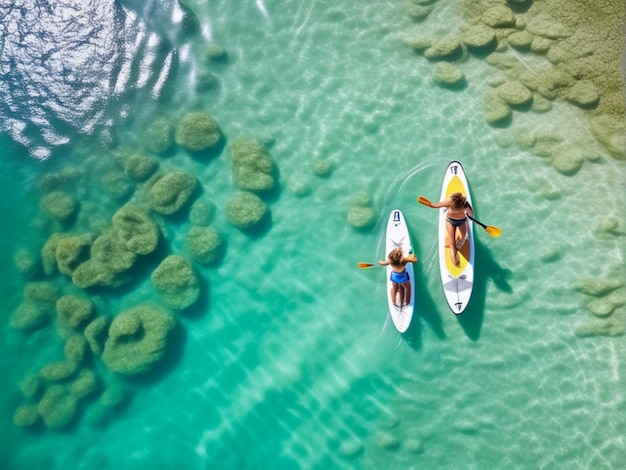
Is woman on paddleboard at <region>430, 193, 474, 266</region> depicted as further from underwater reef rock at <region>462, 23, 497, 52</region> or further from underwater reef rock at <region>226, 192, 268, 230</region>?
underwater reef rock at <region>226, 192, 268, 230</region>

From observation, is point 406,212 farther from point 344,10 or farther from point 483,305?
point 344,10

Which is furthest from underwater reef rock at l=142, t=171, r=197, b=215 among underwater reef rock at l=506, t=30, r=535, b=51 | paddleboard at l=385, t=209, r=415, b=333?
underwater reef rock at l=506, t=30, r=535, b=51

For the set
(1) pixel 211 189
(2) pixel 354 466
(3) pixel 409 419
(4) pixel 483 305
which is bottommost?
(2) pixel 354 466

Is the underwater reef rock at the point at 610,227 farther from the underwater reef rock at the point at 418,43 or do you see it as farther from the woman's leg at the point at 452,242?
the underwater reef rock at the point at 418,43

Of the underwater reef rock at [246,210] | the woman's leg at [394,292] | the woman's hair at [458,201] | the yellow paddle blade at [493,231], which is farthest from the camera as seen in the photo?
the underwater reef rock at [246,210]

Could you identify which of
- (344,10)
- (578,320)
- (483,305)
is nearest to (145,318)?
(483,305)

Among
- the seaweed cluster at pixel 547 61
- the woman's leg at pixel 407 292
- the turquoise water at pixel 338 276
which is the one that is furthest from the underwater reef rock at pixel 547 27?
the woman's leg at pixel 407 292
